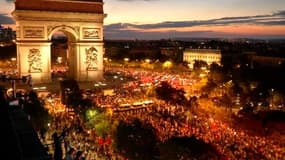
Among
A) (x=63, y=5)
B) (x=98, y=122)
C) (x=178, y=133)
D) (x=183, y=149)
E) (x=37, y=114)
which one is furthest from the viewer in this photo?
(x=63, y=5)

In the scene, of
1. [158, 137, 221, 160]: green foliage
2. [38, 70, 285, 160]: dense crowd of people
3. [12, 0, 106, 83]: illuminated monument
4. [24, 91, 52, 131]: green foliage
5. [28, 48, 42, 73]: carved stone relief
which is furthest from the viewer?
[28, 48, 42, 73]: carved stone relief

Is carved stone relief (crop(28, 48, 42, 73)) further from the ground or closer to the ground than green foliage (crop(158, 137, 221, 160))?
further from the ground

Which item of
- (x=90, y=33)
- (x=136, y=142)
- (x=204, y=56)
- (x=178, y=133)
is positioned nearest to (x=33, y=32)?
(x=90, y=33)

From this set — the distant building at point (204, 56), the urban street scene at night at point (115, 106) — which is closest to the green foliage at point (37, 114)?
the urban street scene at night at point (115, 106)

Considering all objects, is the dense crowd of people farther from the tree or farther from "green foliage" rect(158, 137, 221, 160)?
"green foliage" rect(158, 137, 221, 160)

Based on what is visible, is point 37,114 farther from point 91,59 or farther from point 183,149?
point 91,59

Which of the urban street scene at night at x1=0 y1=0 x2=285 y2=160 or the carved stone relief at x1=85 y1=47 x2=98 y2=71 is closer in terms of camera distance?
the urban street scene at night at x1=0 y1=0 x2=285 y2=160

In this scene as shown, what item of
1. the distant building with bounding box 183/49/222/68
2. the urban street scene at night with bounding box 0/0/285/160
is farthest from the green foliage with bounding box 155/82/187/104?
the distant building with bounding box 183/49/222/68
